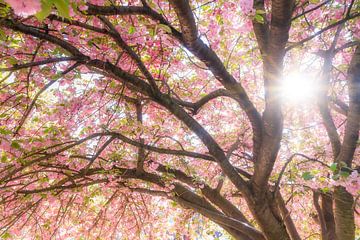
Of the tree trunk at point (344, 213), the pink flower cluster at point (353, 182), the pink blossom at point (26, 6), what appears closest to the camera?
the pink blossom at point (26, 6)

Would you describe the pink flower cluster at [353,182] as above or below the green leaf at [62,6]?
above

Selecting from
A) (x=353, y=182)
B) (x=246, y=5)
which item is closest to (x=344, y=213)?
(x=353, y=182)

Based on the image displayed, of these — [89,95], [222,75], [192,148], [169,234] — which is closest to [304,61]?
[192,148]

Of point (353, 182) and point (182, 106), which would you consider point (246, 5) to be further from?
point (353, 182)

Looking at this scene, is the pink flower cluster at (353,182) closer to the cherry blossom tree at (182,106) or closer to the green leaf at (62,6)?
the cherry blossom tree at (182,106)

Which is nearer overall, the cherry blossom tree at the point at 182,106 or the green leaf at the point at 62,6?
the green leaf at the point at 62,6

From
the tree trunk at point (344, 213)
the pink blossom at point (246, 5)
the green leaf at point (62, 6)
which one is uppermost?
the pink blossom at point (246, 5)

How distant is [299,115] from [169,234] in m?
4.11

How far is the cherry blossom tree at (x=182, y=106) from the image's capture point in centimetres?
325

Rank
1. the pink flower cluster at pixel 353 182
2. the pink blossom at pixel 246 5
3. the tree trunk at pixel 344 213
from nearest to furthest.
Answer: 1. the pink blossom at pixel 246 5
2. the pink flower cluster at pixel 353 182
3. the tree trunk at pixel 344 213

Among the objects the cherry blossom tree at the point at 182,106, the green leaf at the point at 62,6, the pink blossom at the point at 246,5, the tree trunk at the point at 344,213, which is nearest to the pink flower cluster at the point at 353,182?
the cherry blossom tree at the point at 182,106

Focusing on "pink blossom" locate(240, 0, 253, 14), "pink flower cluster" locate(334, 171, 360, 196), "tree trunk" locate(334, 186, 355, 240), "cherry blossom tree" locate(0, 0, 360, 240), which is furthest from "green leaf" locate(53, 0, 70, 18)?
"tree trunk" locate(334, 186, 355, 240)

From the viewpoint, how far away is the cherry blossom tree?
3.25 meters

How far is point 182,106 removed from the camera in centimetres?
422
